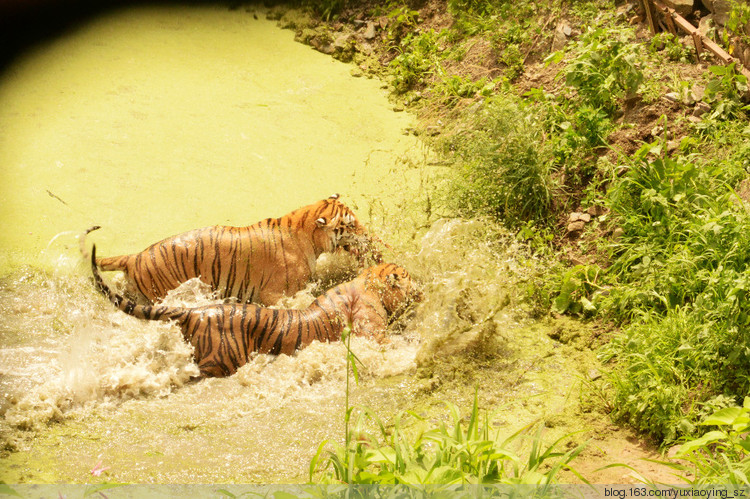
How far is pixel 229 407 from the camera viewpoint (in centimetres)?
396

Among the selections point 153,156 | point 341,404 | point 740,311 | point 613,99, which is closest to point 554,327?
point 740,311

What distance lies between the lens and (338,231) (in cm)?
491

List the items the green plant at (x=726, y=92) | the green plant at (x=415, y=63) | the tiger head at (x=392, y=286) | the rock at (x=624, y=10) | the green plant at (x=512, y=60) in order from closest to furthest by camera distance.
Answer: the tiger head at (x=392, y=286) → the green plant at (x=726, y=92) → the rock at (x=624, y=10) → the green plant at (x=512, y=60) → the green plant at (x=415, y=63)

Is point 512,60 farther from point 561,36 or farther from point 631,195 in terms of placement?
point 631,195

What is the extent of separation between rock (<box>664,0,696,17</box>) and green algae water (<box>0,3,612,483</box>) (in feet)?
7.08

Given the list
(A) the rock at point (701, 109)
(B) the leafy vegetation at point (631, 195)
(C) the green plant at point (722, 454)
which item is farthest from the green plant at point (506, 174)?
(C) the green plant at point (722, 454)

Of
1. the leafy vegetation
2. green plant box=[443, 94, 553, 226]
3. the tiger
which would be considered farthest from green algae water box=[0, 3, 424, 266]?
the tiger

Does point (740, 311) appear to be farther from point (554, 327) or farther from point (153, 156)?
point (153, 156)

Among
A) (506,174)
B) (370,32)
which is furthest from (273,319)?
(370,32)

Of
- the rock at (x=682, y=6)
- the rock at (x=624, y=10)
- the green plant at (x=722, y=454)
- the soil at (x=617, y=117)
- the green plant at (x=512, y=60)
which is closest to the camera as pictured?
the green plant at (x=722, y=454)

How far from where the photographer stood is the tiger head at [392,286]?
4.59 m

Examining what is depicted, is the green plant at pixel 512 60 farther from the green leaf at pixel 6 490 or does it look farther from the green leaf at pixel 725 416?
the green leaf at pixel 6 490

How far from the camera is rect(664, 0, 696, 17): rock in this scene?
5.79 meters

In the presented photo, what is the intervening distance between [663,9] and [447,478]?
433 cm
